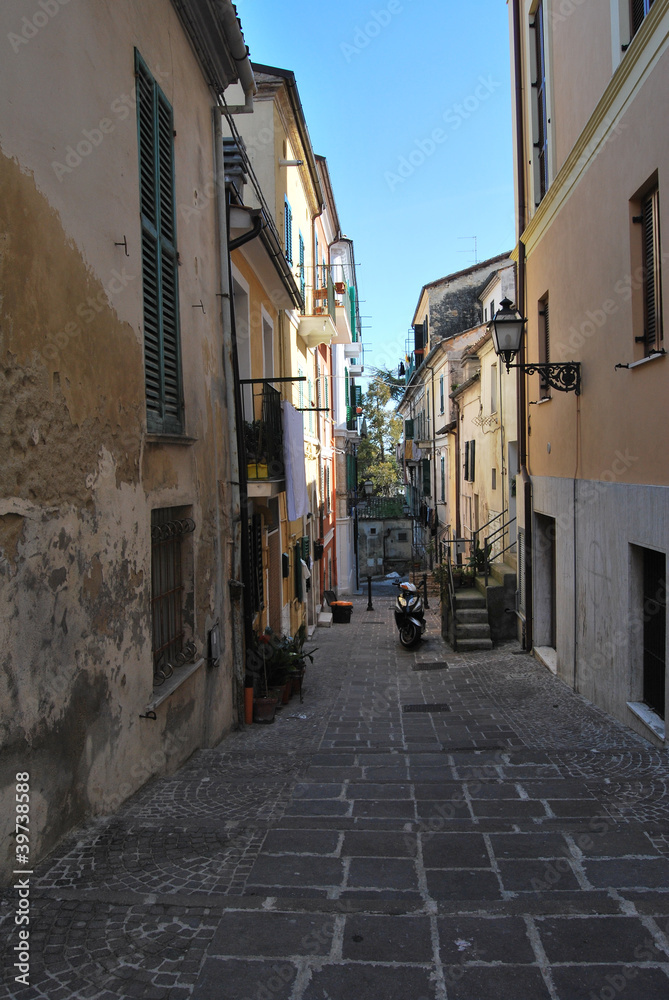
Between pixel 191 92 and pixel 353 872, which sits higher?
pixel 191 92

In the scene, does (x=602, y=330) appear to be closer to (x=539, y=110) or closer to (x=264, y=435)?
(x=264, y=435)

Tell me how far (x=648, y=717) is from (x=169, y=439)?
4.84m

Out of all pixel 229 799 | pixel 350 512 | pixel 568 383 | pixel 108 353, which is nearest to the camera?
pixel 108 353

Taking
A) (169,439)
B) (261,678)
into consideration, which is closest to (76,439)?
(169,439)

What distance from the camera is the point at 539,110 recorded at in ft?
35.8

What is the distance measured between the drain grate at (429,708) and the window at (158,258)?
16.9 feet

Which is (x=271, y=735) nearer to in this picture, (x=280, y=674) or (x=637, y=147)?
(x=280, y=674)

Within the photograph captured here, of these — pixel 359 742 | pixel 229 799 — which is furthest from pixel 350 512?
pixel 229 799

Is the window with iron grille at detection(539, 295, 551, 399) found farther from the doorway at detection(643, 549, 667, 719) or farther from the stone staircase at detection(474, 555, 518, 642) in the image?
the doorway at detection(643, 549, 667, 719)

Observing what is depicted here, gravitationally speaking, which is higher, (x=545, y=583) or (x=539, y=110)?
(x=539, y=110)

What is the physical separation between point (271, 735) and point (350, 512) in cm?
2415

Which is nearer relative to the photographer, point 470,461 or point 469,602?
point 469,602

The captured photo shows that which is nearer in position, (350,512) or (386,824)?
(386,824)

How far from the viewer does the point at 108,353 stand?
455 centimetres
